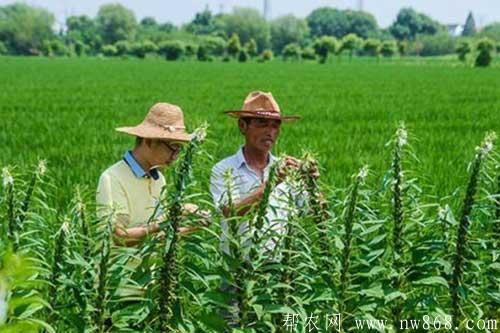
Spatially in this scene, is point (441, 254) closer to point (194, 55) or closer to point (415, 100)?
point (415, 100)

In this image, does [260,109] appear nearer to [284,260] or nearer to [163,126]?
[163,126]

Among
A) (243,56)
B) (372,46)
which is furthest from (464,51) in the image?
(372,46)

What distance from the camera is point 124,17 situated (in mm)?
123000

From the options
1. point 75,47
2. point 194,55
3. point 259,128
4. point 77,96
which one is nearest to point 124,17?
point 75,47

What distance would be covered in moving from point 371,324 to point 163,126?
1.10 meters

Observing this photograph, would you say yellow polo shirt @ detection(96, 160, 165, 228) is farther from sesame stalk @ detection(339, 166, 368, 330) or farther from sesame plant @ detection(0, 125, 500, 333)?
sesame stalk @ detection(339, 166, 368, 330)

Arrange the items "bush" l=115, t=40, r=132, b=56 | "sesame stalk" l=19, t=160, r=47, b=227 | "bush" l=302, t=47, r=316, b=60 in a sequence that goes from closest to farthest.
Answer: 1. "sesame stalk" l=19, t=160, r=47, b=227
2. "bush" l=302, t=47, r=316, b=60
3. "bush" l=115, t=40, r=132, b=56

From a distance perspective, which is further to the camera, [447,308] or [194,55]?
[194,55]

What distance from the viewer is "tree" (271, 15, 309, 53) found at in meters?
118

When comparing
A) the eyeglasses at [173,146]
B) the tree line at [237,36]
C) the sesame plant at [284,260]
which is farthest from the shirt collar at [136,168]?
the tree line at [237,36]

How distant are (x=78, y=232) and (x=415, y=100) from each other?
57.8ft

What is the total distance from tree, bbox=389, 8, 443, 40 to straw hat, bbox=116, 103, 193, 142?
140 m

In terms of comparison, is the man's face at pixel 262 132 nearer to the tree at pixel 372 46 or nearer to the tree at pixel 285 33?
the tree at pixel 372 46

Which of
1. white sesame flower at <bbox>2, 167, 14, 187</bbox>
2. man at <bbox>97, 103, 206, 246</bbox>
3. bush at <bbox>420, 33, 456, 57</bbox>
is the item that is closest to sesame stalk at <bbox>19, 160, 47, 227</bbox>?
white sesame flower at <bbox>2, 167, 14, 187</bbox>
